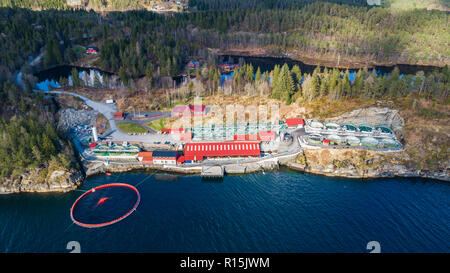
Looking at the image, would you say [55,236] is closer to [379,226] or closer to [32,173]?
[32,173]

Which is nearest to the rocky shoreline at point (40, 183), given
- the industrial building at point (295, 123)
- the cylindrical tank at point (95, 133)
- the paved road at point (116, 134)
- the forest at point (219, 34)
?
the cylindrical tank at point (95, 133)

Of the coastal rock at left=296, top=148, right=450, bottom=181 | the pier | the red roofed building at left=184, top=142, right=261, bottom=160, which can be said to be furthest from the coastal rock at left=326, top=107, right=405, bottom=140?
the pier

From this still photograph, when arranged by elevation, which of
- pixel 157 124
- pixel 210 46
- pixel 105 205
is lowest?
pixel 105 205

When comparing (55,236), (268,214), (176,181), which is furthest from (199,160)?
(55,236)

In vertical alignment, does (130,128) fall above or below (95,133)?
below

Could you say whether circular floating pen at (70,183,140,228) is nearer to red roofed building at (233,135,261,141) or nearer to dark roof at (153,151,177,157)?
dark roof at (153,151,177,157)

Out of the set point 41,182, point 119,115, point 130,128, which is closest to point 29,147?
point 41,182

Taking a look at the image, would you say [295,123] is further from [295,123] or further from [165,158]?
[165,158]
